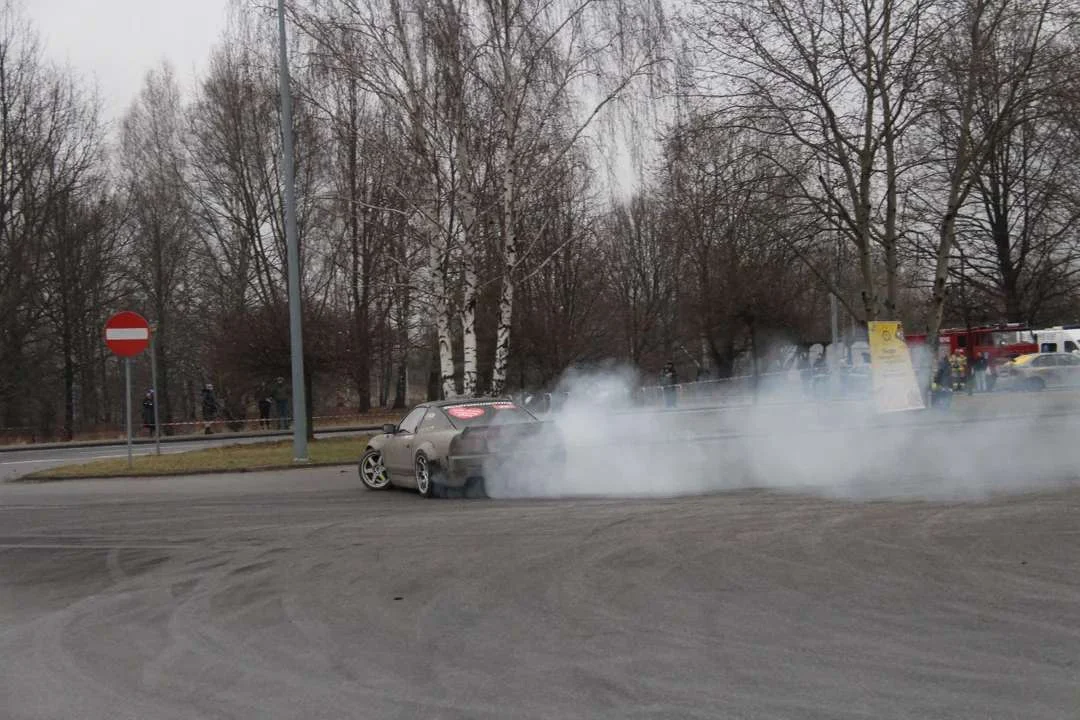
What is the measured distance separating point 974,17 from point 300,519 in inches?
756

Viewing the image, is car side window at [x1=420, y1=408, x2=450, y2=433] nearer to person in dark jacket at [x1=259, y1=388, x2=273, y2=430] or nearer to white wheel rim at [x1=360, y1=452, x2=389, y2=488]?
white wheel rim at [x1=360, y1=452, x2=389, y2=488]

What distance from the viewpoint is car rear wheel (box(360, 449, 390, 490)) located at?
1560 cm

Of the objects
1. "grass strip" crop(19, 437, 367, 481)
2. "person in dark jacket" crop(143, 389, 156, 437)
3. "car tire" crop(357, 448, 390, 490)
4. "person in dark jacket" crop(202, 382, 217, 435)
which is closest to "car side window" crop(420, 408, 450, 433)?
"car tire" crop(357, 448, 390, 490)

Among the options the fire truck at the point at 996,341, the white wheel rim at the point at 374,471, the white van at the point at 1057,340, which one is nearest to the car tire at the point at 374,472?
the white wheel rim at the point at 374,471

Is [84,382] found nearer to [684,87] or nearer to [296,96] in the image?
[296,96]

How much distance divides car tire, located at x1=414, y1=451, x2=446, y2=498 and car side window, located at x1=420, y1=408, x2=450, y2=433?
14.5 inches

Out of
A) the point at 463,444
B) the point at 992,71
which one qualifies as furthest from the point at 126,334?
the point at 992,71

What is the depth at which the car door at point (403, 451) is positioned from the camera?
576 inches

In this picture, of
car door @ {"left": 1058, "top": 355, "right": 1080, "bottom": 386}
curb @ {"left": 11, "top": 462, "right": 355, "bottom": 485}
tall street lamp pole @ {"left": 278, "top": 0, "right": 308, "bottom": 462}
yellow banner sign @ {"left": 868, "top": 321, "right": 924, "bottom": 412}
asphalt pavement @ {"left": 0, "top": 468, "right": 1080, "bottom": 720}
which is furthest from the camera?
car door @ {"left": 1058, "top": 355, "right": 1080, "bottom": 386}

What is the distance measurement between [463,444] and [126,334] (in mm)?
10776

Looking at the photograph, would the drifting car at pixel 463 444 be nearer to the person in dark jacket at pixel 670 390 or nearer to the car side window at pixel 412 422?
the car side window at pixel 412 422

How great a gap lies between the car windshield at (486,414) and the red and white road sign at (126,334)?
968cm

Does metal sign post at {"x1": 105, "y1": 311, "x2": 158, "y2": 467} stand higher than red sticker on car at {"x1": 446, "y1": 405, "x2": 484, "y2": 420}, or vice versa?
metal sign post at {"x1": 105, "y1": 311, "x2": 158, "y2": 467}

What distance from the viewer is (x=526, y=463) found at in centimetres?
1370
